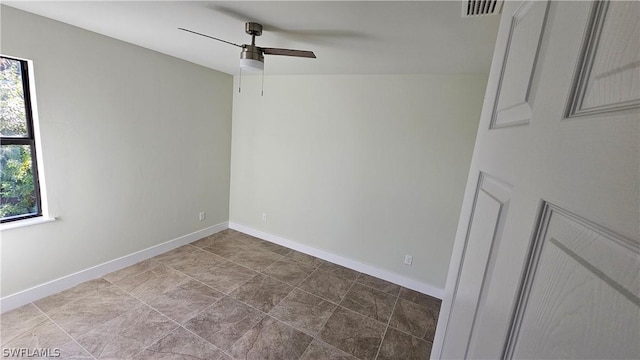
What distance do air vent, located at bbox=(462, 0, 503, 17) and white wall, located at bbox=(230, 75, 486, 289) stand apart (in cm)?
132

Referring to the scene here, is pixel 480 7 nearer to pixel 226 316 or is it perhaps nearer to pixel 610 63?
pixel 610 63

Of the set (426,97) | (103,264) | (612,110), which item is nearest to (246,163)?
(103,264)

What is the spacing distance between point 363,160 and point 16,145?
3.13 meters

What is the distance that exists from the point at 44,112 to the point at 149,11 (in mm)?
1313

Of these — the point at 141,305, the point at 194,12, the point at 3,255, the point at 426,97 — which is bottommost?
the point at 141,305

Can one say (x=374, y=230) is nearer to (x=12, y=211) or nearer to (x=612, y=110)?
(x=612, y=110)

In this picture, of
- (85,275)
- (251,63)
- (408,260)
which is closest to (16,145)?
(85,275)

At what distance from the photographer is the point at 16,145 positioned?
205 cm

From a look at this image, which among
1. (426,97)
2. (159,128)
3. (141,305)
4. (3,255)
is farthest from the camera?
(159,128)

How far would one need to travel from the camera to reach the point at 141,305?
232 centimetres

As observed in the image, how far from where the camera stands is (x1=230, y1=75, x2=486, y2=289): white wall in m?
2.66

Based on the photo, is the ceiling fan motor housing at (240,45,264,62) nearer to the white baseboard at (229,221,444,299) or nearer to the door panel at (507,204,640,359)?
the door panel at (507,204,640,359)

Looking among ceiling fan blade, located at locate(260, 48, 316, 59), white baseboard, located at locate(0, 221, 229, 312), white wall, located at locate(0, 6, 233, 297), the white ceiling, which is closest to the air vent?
the white ceiling

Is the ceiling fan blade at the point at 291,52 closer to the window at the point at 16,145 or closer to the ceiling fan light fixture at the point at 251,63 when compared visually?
the ceiling fan light fixture at the point at 251,63
